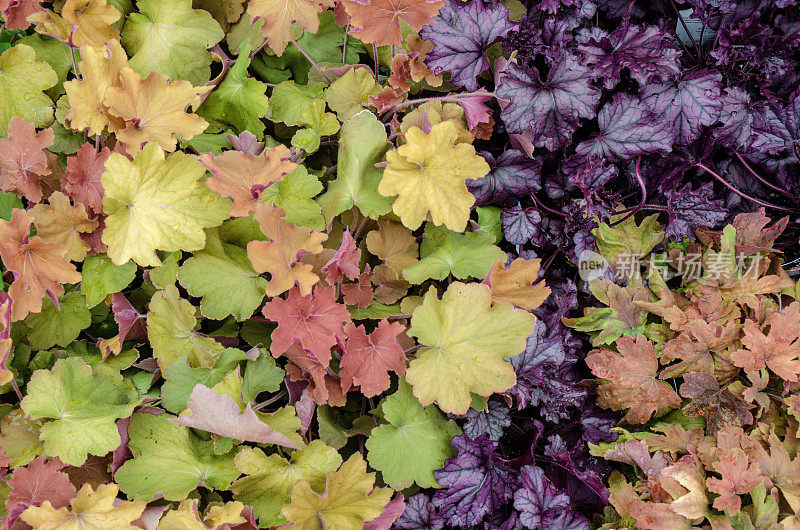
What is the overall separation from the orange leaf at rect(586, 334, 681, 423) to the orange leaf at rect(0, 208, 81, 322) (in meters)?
1.16

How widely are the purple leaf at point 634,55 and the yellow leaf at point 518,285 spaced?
495mm

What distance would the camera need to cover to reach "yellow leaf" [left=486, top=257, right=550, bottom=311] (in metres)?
1.21

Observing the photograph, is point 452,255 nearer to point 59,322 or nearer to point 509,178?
point 509,178

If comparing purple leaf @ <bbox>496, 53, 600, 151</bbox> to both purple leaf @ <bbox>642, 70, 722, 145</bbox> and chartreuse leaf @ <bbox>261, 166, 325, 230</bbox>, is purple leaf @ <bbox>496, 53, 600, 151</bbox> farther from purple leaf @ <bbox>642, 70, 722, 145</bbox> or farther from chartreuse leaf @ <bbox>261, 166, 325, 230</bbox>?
chartreuse leaf @ <bbox>261, 166, 325, 230</bbox>

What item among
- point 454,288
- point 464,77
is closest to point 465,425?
point 454,288

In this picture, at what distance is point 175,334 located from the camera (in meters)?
1.26

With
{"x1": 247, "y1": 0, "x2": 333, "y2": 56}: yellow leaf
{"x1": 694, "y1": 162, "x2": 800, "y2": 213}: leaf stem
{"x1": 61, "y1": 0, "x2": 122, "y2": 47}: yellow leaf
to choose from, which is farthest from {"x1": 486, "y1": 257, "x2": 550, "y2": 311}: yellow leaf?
{"x1": 61, "y1": 0, "x2": 122, "y2": 47}: yellow leaf

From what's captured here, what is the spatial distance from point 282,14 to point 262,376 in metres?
0.80

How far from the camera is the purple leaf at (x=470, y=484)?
4.12 ft

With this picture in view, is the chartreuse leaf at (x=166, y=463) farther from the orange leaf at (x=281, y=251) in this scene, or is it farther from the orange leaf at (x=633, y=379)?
the orange leaf at (x=633, y=379)

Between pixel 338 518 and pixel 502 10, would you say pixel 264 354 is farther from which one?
pixel 502 10

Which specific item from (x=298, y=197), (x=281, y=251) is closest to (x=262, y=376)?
(x=281, y=251)

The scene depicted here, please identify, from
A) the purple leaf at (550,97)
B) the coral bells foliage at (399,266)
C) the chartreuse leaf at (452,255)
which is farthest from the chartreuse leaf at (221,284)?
the purple leaf at (550,97)

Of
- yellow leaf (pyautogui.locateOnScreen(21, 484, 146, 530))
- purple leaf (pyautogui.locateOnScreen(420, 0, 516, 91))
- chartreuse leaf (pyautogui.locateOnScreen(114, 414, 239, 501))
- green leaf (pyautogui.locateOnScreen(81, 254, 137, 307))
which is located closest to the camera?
yellow leaf (pyautogui.locateOnScreen(21, 484, 146, 530))
